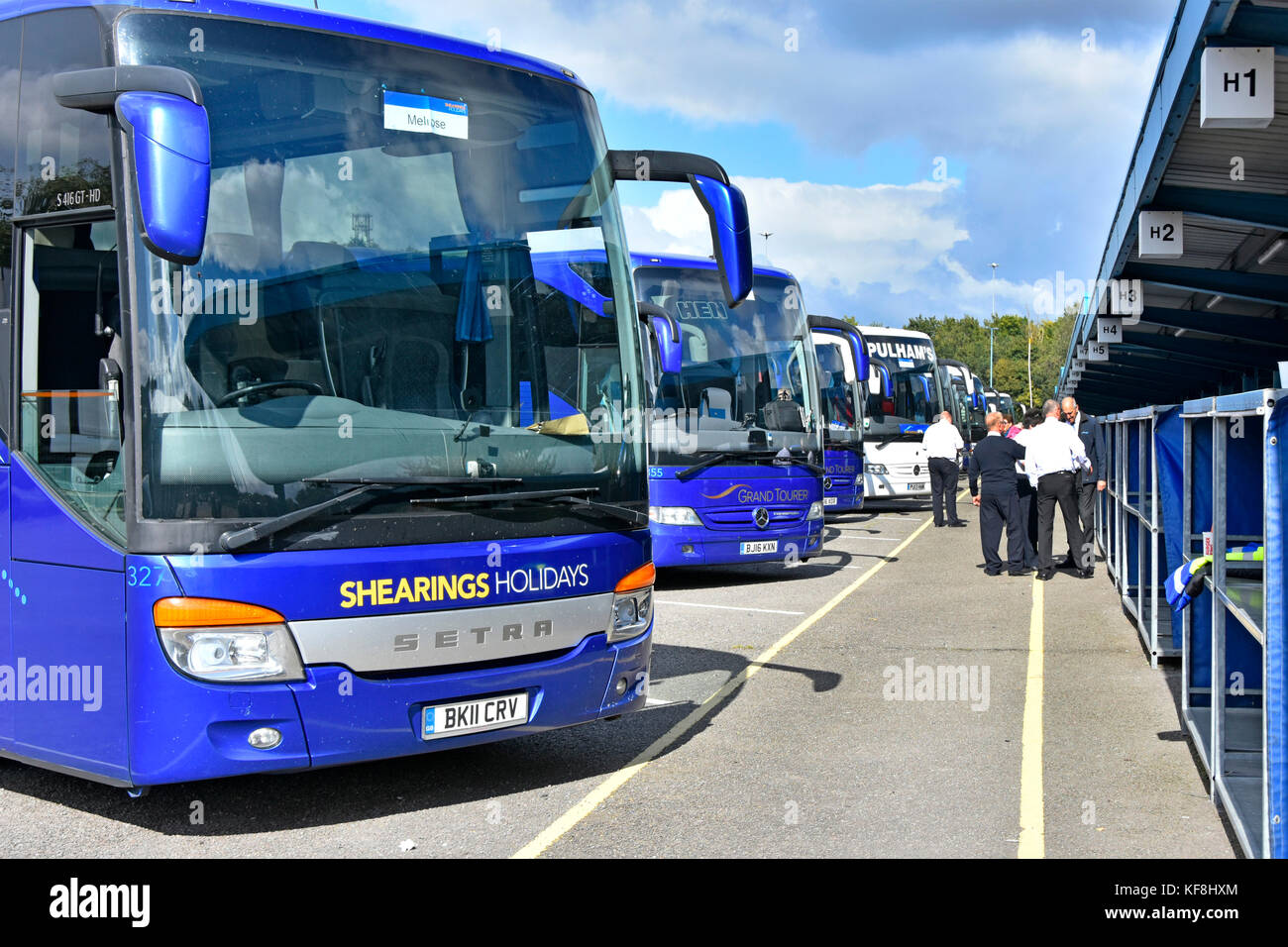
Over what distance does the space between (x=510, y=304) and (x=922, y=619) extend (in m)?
6.62

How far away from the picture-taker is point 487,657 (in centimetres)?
564

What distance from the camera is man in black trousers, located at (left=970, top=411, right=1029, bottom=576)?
15.1 meters

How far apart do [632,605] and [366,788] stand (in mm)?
1487

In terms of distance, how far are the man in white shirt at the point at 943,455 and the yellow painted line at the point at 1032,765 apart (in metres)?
11.1

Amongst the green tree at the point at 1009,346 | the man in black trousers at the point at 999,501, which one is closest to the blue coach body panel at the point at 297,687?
the man in black trousers at the point at 999,501

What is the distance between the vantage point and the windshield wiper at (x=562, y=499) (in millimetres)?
5519

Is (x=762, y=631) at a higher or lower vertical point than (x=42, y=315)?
lower

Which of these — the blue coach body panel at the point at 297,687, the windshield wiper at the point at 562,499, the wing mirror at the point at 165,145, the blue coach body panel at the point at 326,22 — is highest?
the blue coach body panel at the point at 326,22

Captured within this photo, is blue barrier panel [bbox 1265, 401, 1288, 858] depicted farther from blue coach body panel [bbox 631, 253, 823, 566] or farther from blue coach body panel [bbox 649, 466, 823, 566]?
blue coach body panel [bbox 649, 466, 823, 566]

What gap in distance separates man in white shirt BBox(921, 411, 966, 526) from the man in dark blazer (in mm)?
4465

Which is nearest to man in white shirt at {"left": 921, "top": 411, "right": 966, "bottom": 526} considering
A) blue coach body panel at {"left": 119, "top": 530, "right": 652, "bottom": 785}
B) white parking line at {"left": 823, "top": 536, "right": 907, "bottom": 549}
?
white parking line at {"left": 823, "top": 536, "right": 907, "bottom": 549}

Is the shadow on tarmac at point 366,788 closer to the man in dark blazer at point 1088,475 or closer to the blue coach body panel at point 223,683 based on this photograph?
the blue coach body panel at point 223,683
